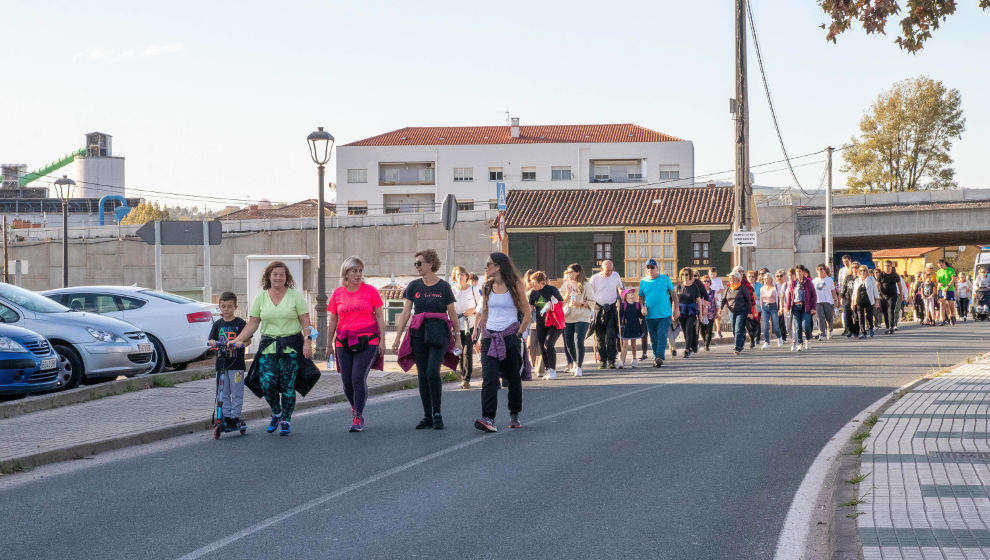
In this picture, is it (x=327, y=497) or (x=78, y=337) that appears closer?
(x=327, y=497)

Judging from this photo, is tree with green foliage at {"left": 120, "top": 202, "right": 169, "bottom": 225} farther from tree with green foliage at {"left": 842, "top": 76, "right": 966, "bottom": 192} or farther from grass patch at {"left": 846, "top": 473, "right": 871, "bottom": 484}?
grass patch at {"left": 846, "top": 473, "right": 871, "bottom": 484}

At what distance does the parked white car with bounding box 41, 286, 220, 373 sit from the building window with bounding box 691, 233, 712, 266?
37.0 metres

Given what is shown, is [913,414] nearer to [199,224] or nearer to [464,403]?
[464,403]

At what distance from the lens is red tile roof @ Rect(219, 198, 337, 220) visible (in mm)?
90562

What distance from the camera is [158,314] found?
54.7 ft

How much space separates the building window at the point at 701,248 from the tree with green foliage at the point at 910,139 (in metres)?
26.3

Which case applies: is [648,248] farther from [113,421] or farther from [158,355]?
[113,421]

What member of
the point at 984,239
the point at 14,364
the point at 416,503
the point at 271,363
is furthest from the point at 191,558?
the point at 984,239

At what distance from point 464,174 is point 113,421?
258 ft

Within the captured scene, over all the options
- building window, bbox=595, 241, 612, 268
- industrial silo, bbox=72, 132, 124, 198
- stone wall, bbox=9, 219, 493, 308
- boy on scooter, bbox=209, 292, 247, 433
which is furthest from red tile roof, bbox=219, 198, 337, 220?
boy on scooter, bbox=209, 292, 247, 433

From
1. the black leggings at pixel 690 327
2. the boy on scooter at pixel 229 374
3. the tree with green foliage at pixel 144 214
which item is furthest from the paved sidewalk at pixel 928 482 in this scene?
the tree with green foliage at pixel 144 214

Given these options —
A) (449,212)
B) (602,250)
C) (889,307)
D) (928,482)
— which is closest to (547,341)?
(449,212)

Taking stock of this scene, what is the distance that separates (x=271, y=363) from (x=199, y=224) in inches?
473

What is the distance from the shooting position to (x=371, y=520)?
638cm
